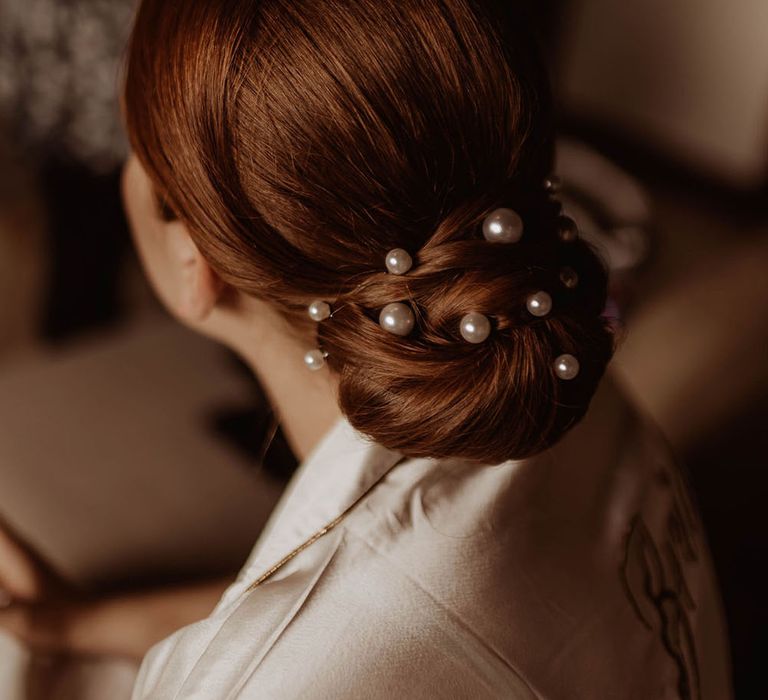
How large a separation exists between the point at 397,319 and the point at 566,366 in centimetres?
11

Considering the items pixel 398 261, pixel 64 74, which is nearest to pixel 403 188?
pixel 398 261

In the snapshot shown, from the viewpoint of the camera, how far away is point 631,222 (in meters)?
1.29

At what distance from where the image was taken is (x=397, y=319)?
1.72 ft


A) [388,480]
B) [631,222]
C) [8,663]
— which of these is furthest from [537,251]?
[631,222]

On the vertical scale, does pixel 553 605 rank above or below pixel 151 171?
below

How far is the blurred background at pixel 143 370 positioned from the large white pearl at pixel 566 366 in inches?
22.2

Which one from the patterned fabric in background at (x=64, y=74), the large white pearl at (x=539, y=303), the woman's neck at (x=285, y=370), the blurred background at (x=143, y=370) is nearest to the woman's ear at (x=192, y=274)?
the woman's neck at (x=285, y=370)

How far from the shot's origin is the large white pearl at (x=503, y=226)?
1.73 ft

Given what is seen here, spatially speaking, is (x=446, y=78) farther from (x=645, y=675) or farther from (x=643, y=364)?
(x=643, y=364)

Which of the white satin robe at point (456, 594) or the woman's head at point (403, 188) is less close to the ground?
the woman's head at point (403, 188)

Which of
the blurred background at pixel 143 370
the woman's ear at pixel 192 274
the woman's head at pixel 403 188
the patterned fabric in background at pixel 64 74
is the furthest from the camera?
the patterned fabric in background at pixel 64 74

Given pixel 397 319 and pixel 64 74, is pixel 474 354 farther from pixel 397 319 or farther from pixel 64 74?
pixel 64 74

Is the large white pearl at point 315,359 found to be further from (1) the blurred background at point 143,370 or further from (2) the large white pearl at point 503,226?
(1) the blurred background at point 143,370

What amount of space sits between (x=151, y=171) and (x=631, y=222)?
2.89 feet
